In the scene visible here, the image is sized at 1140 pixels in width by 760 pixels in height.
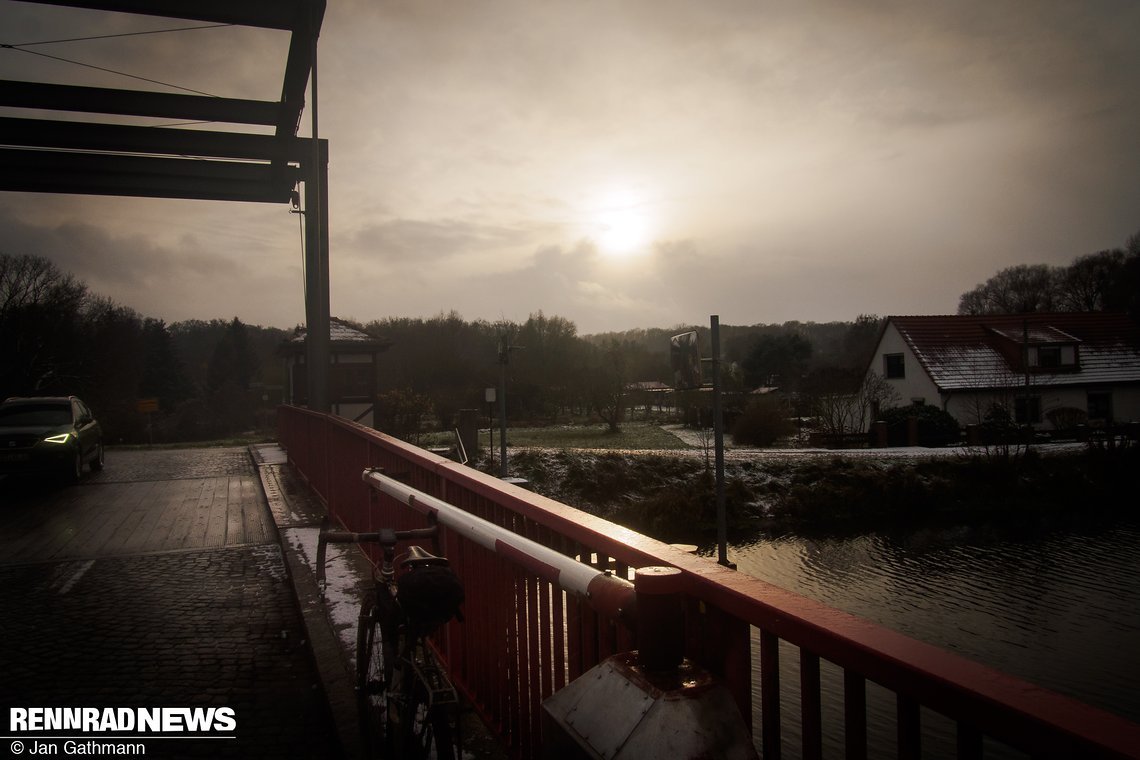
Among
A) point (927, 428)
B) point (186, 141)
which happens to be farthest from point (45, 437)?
point (927, 428)

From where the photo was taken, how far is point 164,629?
4.81m

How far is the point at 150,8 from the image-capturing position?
843 cm

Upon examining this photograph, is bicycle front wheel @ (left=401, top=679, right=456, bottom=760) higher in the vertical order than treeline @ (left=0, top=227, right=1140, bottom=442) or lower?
lower

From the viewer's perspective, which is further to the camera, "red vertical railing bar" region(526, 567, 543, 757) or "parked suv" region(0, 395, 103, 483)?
"parked suv" region(0, 395, 103, 483)

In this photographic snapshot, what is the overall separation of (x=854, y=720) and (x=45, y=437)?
13.8 meters

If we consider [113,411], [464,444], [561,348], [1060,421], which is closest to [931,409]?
[1060,421]

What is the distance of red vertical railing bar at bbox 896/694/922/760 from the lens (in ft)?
3.89

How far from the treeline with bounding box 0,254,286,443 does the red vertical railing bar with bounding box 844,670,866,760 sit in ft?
105

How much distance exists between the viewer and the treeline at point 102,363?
39844 mm

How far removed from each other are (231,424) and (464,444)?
135ft

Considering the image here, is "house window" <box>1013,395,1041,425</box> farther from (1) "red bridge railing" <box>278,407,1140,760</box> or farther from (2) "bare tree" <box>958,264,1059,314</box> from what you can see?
(2) "bare tree" <box>958,264,1059,314</box>

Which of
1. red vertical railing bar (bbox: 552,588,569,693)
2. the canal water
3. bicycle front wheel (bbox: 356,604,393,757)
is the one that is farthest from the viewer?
the canal water

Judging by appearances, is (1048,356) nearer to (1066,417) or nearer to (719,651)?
(1066,417)

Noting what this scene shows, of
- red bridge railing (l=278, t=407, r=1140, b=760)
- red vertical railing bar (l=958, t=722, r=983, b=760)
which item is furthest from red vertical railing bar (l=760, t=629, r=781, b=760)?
red vertical railing bar (l=958, t=722, r=983, b=760)
